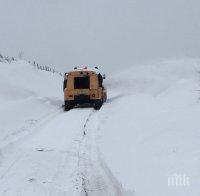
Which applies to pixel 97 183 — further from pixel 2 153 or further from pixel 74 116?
pixel 74 116

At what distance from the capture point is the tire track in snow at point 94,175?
8641 mm

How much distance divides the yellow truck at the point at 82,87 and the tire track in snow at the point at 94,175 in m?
13.7

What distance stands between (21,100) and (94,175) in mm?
17115

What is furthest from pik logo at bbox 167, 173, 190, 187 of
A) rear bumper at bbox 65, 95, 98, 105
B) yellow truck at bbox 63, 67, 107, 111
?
rear bumper at bbox 65, 95, 98, 105

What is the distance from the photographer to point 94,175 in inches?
386

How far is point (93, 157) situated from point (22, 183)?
256 centimetres

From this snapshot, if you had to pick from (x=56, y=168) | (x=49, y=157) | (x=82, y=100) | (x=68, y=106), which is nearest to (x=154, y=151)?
(x=56, y=168)

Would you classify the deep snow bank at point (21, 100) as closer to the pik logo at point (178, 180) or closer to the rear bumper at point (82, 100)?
the rear bumper at point (82, 100)

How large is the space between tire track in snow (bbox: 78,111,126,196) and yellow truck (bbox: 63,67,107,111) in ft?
45.0

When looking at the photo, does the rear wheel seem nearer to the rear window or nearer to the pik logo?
the rear window

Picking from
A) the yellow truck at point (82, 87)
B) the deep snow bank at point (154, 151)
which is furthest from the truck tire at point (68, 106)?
the deep snow bank at point (154, 151)

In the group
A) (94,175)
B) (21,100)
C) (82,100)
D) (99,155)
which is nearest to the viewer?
(94,175)

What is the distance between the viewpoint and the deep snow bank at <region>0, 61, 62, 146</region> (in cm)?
1776

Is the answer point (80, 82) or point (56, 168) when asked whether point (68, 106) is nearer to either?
point (80, 82)
